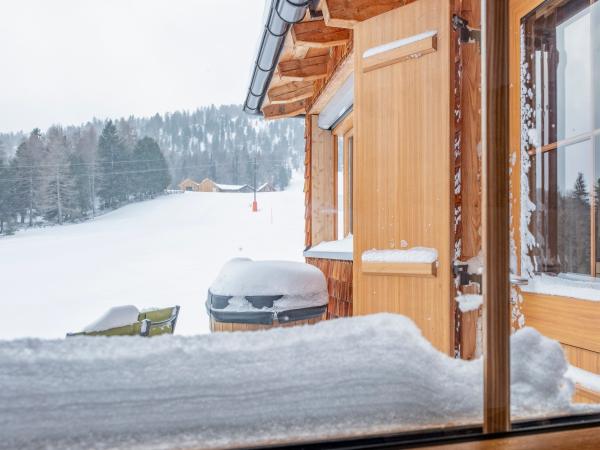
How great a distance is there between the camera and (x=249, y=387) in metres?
0.80

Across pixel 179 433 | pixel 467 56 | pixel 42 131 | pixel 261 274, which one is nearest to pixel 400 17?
pixel 467 56

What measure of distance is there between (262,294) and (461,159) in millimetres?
1327

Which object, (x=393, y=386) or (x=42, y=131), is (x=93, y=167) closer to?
(x=42, y=131)

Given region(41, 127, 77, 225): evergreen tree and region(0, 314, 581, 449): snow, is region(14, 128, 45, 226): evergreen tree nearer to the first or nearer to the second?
region(41, 127, 77, 225): evergreen tree

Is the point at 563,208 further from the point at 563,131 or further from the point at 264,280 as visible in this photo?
the point at 264,280

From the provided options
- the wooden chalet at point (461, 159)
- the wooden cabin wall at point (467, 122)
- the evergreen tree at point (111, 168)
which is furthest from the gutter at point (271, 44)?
the evergreen tree at point (111, 168)

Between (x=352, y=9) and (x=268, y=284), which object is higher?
(x=352, y=9)

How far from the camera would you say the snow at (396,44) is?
2008 mm

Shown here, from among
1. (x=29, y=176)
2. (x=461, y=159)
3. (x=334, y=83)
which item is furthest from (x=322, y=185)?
(x=29, y=176)

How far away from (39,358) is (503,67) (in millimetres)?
1148

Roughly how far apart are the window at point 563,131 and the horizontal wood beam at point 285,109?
111 inches

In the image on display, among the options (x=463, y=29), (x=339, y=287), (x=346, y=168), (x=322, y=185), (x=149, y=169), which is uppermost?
(x=463, y=29)

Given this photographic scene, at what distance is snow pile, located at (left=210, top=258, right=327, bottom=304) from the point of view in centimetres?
244

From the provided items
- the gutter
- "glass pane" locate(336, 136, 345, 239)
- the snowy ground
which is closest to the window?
the gutter
